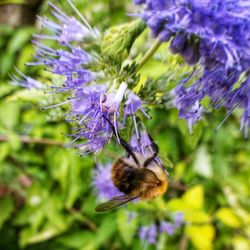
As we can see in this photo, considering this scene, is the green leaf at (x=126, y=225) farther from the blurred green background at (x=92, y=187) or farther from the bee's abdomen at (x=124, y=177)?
the bee's abdomen at (x=124, y=177)

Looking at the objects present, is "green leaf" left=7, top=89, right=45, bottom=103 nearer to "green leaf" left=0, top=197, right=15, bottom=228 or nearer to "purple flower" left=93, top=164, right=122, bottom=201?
"purple flower" left=93, top=164, right=122, bottom=201

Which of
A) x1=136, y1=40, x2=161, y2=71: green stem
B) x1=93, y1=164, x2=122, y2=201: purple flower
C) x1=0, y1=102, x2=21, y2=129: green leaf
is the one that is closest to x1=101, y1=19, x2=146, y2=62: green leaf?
x1=136, y1=40, x2=161, y2=71: green stem

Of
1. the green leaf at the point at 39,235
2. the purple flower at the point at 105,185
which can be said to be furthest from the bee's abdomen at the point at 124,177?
the green leaf at the point at 39,235

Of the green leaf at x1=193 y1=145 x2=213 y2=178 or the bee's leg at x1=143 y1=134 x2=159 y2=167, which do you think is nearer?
the bee's leg at x1=143 y1=134 x2=159 y2=167

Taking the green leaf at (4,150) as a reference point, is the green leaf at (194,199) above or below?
below

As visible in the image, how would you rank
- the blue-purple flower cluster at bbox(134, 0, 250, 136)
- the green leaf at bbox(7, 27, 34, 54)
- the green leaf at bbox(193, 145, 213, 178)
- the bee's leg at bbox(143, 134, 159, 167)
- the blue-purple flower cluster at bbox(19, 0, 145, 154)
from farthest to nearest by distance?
the green leaf at bbox(7, 27, 34, 54) < the green leaf at bbox(193, 145, 213, 178) < the bee's leg at bbox(143, 134, 159, 167) < the blue-purple flower cluster at bbox(19, 0, 145, 154) < the blue-purple flower cluster at bbox(134, 0, 250, 136)


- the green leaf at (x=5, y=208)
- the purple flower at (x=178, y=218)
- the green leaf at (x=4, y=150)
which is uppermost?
the green leaf at (x=4, y=150)

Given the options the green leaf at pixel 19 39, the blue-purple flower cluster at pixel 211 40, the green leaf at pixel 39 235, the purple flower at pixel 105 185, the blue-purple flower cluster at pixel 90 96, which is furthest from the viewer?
the green leaf at pixel 19 39
